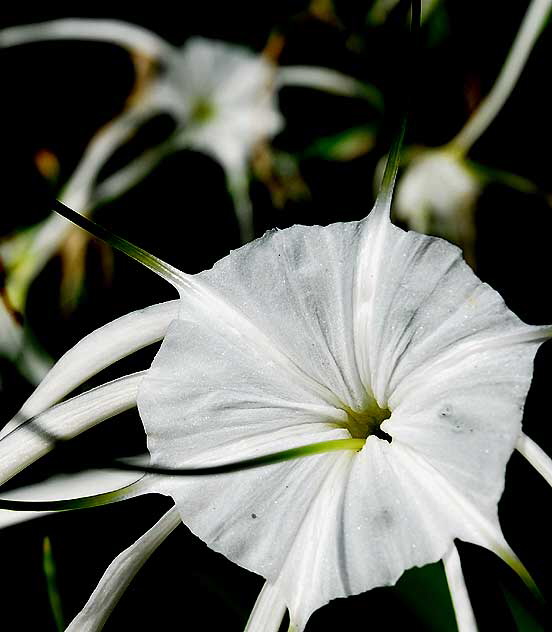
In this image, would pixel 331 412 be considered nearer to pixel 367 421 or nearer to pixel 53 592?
pixel 367 421

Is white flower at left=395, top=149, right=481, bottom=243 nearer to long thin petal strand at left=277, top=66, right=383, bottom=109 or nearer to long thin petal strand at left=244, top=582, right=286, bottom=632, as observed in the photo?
long thin petal strand at left=277, top=66, right=383, bottom=109

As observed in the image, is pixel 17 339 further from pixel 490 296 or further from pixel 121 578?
pixel 490 296

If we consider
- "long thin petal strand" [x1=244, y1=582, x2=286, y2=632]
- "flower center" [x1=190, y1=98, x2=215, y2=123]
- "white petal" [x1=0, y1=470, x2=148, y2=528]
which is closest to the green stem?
"white petal" [x1=0, y1=470, x2=148, y2=528]

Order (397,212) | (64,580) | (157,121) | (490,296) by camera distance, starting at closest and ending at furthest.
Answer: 1. (490,296)
2. (64,580)
3. (397,212)
4. (157,121)

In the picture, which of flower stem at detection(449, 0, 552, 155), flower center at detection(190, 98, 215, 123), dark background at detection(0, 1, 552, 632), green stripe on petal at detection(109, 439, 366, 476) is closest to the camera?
green stripe on petal at detection(109, 439, 366, 476)

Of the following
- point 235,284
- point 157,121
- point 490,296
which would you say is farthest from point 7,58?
point 490,296

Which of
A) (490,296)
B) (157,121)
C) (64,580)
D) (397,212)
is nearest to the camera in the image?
(490,296)

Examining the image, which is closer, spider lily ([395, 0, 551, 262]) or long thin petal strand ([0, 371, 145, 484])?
long thin petal strand ([0, 371, 145, 484])

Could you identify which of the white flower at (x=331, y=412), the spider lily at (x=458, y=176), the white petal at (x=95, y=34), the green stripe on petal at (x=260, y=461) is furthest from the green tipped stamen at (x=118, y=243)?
the white petal at (x=95, y=34)
